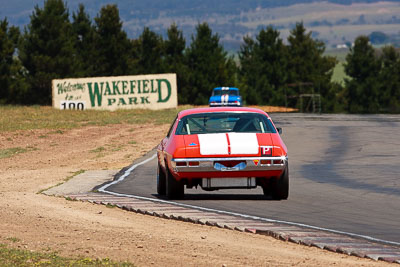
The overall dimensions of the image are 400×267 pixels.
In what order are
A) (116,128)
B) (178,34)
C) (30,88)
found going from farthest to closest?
1. (178,34)
2. (30,88)
3. (116,128)

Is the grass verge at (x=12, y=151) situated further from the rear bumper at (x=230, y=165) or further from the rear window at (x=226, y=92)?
the rear window at (x=226, y=92)

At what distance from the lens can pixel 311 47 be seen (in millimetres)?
91438

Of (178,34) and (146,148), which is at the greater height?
(178,34)

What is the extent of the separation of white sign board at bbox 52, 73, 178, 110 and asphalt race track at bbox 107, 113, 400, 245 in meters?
29.9

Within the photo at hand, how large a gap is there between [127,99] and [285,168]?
44.6 m

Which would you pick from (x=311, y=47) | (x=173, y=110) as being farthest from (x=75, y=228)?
(x=311, y=47)

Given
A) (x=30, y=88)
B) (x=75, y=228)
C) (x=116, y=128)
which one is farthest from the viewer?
(x=30, y=88)

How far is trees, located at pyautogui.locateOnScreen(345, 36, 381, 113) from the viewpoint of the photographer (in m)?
86.8

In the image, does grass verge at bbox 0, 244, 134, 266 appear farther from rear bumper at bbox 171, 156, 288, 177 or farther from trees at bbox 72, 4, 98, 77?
trees at bbox 72, 4, 98, 77

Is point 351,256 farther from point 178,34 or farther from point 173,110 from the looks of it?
point 178,34

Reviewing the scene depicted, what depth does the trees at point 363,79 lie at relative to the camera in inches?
3418

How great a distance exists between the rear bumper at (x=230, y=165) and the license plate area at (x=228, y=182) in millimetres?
106

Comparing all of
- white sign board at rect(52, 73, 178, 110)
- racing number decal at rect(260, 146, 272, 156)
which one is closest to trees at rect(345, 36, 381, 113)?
white sign board at rect(52, 73, 178, 110)

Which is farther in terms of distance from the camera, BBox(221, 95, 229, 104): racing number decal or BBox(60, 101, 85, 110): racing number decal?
BBox(60, 101, 85, 110): racing number decal
